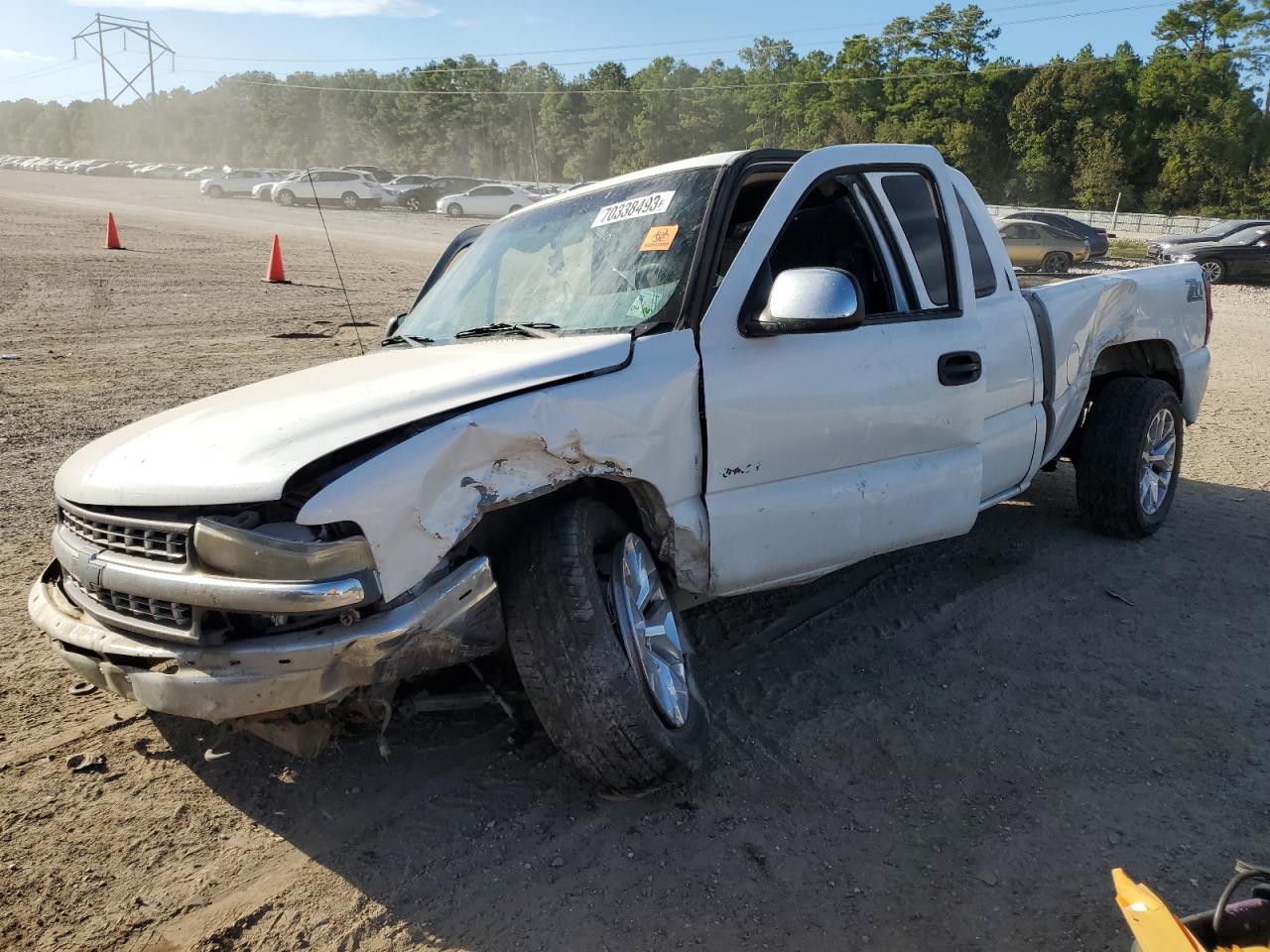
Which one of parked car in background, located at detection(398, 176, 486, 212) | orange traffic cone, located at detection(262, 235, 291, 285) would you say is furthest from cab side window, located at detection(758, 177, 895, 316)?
parked car in background, located at detection(398, 176, 486, 212)

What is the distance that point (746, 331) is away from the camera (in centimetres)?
315

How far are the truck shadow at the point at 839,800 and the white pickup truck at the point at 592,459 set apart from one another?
0.31 metres

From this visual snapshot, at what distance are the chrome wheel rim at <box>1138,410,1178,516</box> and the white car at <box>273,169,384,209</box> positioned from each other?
40.0m

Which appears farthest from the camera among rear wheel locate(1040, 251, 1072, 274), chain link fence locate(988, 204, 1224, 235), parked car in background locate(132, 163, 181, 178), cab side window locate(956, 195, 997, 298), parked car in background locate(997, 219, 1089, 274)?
parked car in background locate(132, 163, 181, 178)

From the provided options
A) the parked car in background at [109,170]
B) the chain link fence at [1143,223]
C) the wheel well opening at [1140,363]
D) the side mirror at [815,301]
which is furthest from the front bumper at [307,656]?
the parked car in background at [109,170]

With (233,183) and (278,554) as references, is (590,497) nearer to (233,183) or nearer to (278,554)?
(278,554)

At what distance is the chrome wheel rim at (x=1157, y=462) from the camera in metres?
5.22

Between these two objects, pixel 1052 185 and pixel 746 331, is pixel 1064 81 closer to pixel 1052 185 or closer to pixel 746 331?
pixel 1052 185

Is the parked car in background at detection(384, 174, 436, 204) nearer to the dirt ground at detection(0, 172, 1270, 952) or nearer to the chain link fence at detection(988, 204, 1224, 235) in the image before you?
the chain link fence at detection(988, 204, 1224, 235)

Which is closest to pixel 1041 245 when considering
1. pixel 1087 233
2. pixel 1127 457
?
pixel 1087 233

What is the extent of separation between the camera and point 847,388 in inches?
135

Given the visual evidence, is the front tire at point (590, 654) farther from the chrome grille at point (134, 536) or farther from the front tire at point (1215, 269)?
the front tire at point (1215, 269)

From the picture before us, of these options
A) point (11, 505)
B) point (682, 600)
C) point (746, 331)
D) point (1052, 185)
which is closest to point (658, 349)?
point (746, 331)

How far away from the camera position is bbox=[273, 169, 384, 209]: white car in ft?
135
